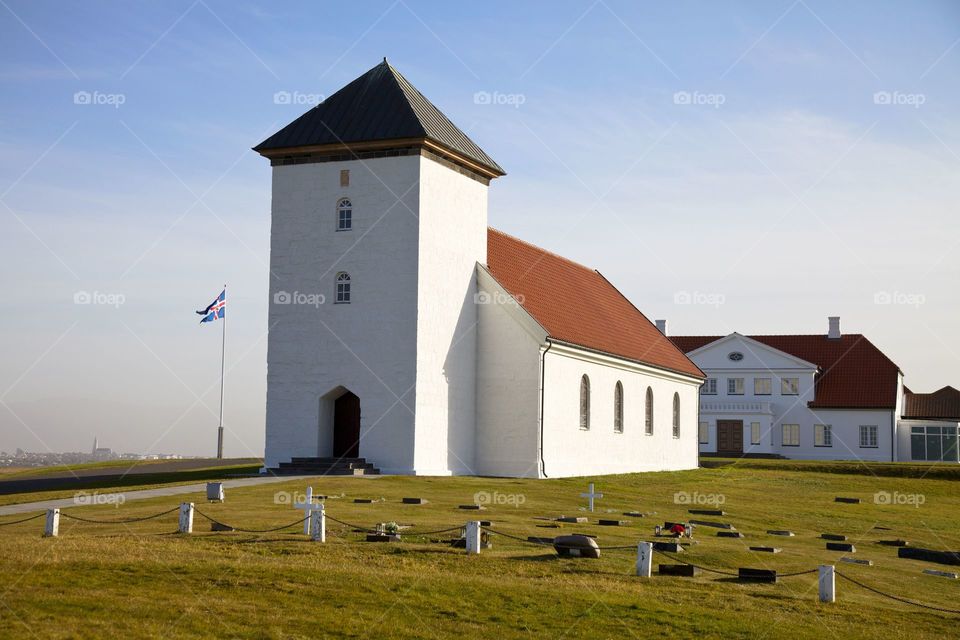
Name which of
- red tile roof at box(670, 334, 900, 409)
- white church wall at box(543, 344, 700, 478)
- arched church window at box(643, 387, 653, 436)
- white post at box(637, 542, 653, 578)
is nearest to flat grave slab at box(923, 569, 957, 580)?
white post at box(637, 542, 653, 578)

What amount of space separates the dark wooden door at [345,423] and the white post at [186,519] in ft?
47.0

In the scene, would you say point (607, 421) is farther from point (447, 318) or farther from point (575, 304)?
point (447, 318)

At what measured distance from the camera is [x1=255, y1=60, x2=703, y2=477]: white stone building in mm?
A: 33406

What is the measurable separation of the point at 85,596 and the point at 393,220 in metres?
20.3

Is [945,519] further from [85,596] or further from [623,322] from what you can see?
[85,596]

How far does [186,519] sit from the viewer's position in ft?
64.9

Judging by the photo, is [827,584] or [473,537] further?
[473,537]

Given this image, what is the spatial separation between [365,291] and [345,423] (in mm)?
4260

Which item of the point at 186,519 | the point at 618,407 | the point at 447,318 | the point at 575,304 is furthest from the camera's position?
the point at 575,304

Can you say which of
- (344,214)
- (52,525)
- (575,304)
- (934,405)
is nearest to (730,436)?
(934,405)

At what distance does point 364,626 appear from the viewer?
14195 millimetres

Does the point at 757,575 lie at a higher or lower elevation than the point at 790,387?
lower

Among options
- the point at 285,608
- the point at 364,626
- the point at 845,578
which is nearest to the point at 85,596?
the point at 285,608

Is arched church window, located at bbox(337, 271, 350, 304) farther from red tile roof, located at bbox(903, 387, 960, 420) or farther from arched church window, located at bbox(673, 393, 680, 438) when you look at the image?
red tile roof, located at bbox(903, 387, 960, 420)
